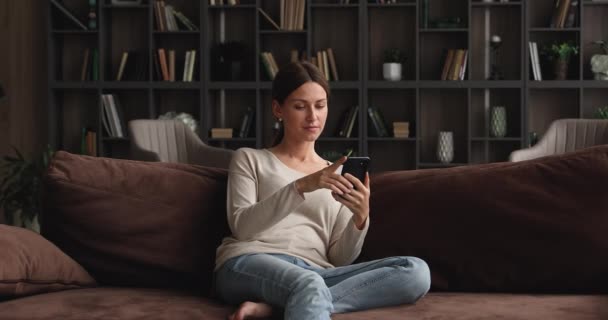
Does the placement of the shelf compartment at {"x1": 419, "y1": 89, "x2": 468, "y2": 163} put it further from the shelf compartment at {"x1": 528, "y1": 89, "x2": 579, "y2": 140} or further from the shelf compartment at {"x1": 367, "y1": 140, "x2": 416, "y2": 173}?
the shelf compartment at {"x1": 528, "y1": 89, "x2": 579, "y2": 140}

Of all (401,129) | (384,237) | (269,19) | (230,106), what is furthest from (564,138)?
(384,237)

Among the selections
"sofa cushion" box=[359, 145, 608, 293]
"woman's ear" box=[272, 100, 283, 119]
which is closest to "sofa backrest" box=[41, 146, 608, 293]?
"sofa cushion" box=[359, 145, 608, 293]

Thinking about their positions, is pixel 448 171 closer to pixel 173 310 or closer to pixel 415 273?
pixel 415 273

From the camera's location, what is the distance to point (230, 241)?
2.33m

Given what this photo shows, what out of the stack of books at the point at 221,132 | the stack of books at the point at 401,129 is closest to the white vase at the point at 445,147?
the stack of books at the point at 401,129

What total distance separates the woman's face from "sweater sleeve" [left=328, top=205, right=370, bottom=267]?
257mm

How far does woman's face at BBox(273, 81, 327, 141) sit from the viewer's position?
98.5 inches

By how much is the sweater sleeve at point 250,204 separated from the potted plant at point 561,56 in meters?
4.31

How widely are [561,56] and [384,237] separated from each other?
4.28 m

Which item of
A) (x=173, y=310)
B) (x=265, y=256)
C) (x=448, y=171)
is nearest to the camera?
(x=173, y=310)

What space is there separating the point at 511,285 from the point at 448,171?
1.22 ft

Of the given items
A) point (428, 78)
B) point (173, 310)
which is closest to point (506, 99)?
point (428, 78)

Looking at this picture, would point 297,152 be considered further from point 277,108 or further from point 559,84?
point 559,84

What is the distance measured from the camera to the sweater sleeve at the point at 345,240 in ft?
7.50
